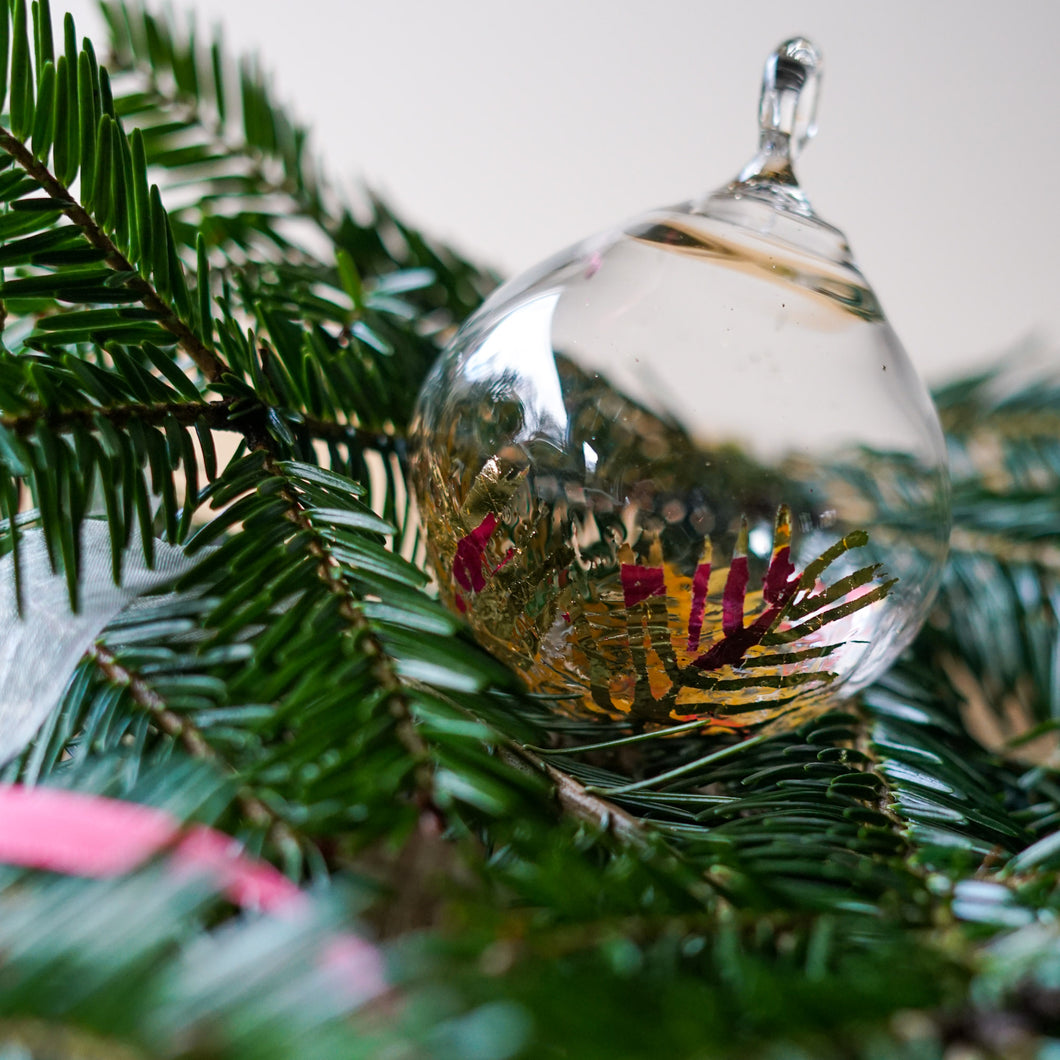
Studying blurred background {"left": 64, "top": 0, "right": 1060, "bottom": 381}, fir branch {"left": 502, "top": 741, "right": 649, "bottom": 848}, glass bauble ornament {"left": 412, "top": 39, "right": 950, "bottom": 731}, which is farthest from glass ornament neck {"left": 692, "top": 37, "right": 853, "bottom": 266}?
blurred background {"left": 64, "top": 0, "right": 1060, "bottom": 381}

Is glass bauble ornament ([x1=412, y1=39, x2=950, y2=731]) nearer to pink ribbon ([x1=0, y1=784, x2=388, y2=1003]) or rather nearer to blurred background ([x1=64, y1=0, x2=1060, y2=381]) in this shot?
pink ribbon ([x1=0, y1=784, x2=388, y2=1003])

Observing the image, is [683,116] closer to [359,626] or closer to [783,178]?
[783,178]

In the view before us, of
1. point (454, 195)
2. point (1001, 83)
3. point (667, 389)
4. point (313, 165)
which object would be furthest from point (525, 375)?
point (1001, 83)

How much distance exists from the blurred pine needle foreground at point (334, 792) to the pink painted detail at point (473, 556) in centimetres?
2

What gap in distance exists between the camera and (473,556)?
0.18 metres

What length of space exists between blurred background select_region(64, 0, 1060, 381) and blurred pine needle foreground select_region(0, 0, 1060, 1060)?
17.8 inches

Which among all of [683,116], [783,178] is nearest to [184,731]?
[783,178]

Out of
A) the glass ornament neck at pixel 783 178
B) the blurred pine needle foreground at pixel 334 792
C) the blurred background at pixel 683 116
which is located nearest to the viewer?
the blurred pine needle foreground at pixel 334 792

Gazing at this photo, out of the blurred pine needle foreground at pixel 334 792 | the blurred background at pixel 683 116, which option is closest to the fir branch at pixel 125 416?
the blurred pine needle foreground at pixel 334 792

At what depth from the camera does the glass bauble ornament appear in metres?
0.17

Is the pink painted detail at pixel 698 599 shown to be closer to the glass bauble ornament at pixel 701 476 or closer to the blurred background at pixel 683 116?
the glass bauble ornament at pixel 701 476

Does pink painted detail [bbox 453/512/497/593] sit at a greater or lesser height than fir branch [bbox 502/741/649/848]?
greater

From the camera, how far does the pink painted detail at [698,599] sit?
166 millimetres

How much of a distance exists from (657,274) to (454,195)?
56 centimetres
